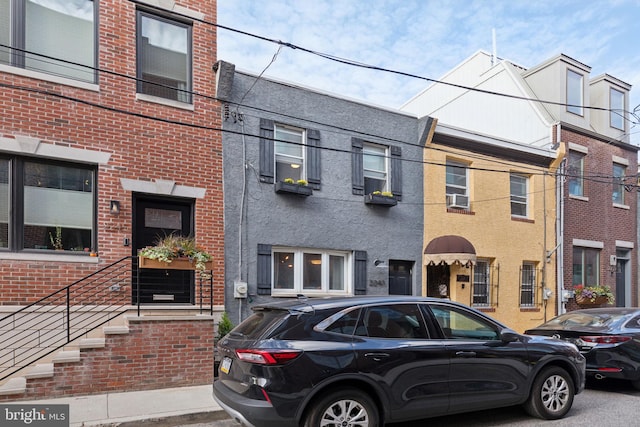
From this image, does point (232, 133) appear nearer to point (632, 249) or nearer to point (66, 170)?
point (66, 170)

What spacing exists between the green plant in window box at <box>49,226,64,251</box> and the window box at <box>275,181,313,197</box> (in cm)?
412

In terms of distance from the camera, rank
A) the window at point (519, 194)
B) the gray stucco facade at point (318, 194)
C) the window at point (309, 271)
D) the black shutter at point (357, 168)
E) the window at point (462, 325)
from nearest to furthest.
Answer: the window at point (462, 325)
the gray stucco facade at point (318, 194)
the window at point (309, 271)
the black shutter at point (357, 168)
the window at point (519, 194)

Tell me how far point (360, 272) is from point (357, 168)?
245 centimetres

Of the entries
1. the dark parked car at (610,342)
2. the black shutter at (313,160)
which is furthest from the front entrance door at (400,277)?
the dark parked car at (610,342)

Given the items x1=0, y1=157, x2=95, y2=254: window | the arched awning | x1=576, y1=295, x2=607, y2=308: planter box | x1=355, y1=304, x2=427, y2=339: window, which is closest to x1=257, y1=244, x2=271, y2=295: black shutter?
x1=0, y1=157, x2=95, y2=254: window

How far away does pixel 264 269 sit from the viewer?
9.78 meters

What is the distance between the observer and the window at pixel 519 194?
14031 mm

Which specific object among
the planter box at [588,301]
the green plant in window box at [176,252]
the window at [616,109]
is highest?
the window at [616,109]

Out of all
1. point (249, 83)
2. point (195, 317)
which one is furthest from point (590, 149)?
point (195, 317)

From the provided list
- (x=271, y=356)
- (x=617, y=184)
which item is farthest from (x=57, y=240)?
(x=617, y=184)

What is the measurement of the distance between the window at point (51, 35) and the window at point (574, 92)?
13.8 meters

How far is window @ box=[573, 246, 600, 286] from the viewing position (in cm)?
1495

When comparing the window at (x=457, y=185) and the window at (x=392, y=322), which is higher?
the window at (x=457, y=185)

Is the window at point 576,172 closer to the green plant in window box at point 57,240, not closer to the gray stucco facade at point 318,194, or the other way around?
the gray stucco facade at point 318,194
